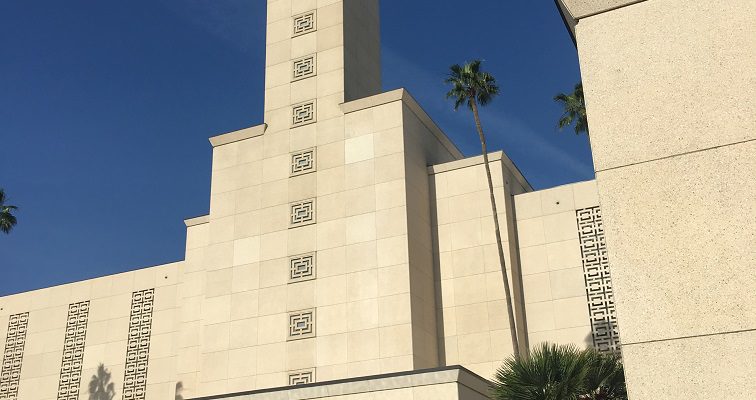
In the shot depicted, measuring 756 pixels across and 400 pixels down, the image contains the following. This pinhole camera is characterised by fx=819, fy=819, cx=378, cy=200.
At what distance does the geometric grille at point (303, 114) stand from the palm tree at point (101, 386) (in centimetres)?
1415

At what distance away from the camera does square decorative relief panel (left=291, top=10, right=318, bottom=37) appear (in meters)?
30.6

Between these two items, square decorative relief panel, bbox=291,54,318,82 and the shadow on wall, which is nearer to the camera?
square decorative relief panel, bbox=291,54,318,82

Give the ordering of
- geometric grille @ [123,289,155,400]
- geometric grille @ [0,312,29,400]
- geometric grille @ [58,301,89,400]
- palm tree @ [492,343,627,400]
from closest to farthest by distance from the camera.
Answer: palm tree @ [492,343,627,400], geometric grille @ [123,289,155,400], geometric grille @ [58,301,89,400], geometric grille @ [0,312,29,400]

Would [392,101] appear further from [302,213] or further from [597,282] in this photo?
[597,282]

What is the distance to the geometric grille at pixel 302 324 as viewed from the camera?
2600 cm

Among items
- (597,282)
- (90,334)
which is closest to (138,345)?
(90,334)

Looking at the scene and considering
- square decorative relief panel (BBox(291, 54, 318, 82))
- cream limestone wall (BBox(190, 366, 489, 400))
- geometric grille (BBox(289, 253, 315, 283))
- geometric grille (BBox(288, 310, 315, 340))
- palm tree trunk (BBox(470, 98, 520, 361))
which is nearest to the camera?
cream limestone wall (BBox(190, 366, 489, 400))

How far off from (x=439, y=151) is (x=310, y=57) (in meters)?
5.88

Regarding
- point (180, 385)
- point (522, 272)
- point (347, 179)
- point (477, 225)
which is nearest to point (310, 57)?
point (347, 179)

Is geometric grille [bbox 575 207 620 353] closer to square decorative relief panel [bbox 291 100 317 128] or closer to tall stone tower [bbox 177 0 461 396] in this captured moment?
Answer: tall stone tower [bbox 177 0 461 396]

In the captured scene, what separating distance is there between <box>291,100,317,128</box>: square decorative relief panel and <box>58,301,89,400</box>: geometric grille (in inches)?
566

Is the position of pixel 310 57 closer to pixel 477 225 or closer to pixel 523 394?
pixel 477 225

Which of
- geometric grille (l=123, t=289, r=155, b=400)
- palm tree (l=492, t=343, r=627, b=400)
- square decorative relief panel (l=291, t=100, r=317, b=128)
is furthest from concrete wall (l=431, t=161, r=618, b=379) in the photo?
geometric grille (l=123, t=289, r=155, b=400)

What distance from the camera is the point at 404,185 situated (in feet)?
86.0
